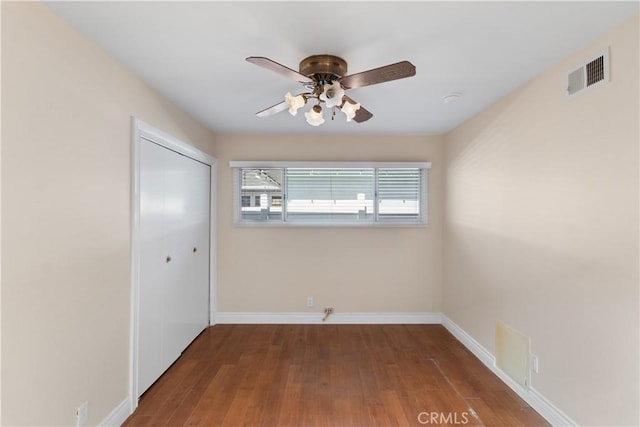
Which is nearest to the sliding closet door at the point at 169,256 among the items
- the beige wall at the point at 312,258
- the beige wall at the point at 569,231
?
the beige wall at the point at 312,258

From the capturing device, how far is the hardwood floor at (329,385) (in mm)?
A: 2004

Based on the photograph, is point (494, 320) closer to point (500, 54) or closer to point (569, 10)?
point (500, 54)

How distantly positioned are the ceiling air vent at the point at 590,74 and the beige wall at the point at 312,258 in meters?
1.93

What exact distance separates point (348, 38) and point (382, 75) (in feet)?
1.11

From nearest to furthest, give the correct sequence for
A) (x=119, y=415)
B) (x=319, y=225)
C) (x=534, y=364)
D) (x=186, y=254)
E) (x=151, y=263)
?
(x=119, y=415)
(x=534, y=364)
(x=151, y=263)
(x=186, y=254)
(x=319, y=225)

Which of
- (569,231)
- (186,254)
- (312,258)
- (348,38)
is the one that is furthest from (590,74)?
(186,254)

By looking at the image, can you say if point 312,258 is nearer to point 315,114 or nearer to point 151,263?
point 151,263

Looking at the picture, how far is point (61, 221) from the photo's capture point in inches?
58.6

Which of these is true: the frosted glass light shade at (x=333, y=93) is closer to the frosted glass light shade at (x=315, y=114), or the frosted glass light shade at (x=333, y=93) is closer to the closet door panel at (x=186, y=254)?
the frosted glass light shade at (x=315, y=114)

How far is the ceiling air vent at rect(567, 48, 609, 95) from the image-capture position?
5.18 ft

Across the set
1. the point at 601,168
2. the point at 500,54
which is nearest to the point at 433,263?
the point at 601,168

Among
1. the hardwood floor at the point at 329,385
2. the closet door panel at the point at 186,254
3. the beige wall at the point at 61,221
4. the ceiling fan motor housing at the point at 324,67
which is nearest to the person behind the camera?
the beige wall at the point at 61,221

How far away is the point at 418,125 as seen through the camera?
3.26 metres

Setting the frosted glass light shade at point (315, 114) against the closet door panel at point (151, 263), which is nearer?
the frosted glass light shade at point (315, 114)
